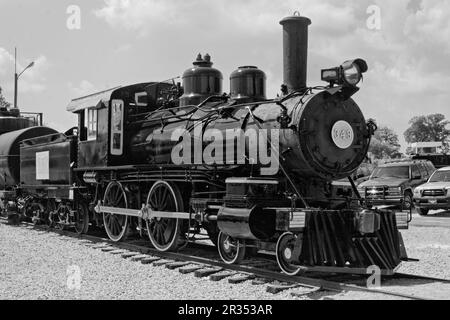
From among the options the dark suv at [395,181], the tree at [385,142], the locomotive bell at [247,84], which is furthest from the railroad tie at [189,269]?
the tree at [385,142]

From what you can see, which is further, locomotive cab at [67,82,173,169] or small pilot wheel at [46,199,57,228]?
small pilot wheel at [46,199,57,228]

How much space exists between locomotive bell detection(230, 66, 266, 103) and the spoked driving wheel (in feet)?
6.43

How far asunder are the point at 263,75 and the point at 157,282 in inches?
161

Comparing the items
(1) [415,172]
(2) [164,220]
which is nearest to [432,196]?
(1) [415,172]

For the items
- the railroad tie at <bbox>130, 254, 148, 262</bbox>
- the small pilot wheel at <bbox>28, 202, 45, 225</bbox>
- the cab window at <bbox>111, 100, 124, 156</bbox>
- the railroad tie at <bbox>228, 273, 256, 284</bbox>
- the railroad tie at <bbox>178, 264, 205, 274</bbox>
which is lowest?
the railroad tie at <bbox>130, 254, 148, 262</bbox>

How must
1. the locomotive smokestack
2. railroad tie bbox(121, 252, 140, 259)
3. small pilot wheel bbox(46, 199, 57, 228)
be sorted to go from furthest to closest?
1. small pilot wheel bbox(46, 199, 57, 228)
2. railroad tie bbox(121, 252, 140, 259)
3. the locomotive smokestack

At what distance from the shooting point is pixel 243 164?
8.26 meters

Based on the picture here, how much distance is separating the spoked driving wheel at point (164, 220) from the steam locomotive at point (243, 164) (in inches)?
0.8

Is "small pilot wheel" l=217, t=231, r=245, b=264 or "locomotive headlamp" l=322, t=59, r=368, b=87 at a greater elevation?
"locomotive headlamp" l=322, t=59, r=368, b=87

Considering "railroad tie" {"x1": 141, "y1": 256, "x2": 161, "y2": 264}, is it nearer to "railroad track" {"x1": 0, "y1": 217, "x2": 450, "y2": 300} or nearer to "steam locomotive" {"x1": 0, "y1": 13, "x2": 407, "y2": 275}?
"railroad track" {"x1": 0, "y1": 217, "x2": 450, "y2": 300}

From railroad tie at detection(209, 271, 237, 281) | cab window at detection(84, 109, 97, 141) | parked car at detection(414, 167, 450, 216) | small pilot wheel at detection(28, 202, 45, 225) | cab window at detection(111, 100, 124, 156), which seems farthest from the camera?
parked car at detection(414, 167, 450, 216)

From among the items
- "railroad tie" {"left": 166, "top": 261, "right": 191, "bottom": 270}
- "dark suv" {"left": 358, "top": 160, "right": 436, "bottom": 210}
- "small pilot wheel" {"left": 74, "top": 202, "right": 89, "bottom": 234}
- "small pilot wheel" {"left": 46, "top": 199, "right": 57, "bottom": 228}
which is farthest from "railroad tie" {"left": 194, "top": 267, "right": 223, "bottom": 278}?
"dark suv" {"left": 358, "top": 160, "right": 436, "bottom": 210}

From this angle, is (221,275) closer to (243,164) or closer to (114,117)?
(243,164)

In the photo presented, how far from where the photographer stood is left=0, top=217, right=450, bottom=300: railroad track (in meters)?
6.73
